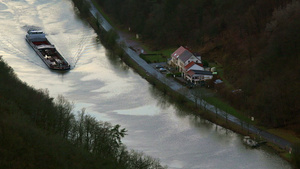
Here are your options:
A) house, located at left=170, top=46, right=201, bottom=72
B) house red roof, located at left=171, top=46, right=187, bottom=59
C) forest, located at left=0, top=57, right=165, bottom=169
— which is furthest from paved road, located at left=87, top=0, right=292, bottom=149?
forest, located at left=0, top=57, right=165, bottom=169

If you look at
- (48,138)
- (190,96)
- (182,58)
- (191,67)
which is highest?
(182,58)

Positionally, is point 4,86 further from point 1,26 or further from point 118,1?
point 118,1

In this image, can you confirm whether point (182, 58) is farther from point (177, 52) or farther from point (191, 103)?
point (191, 103)

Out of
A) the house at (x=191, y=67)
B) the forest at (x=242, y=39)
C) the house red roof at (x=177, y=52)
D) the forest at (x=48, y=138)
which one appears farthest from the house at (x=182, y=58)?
the forest at (x=48, y=138)

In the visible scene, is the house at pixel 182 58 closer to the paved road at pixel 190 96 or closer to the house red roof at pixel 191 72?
the house red roof at pixel 191 72

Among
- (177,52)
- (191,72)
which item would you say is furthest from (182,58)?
(191,72)

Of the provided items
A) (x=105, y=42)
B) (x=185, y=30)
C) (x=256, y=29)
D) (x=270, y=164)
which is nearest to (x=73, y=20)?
(x=105, y=42)
